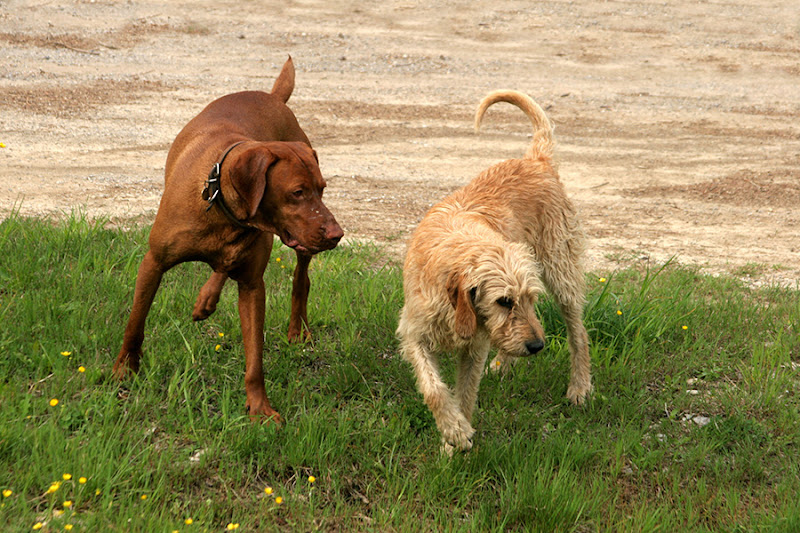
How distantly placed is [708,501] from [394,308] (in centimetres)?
228

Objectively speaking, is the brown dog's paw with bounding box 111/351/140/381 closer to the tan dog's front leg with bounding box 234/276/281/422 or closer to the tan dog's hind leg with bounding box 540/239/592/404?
the tan dog's front leg with bounding box 234/276/281/422

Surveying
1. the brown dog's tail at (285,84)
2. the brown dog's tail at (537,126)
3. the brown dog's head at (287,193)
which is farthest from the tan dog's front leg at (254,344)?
the brown dog's tail at (537,126)

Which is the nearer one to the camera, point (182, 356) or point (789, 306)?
point (182, 356)

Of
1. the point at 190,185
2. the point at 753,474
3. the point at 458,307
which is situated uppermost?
the point at 190,185

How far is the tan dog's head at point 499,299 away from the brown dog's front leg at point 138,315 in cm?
155

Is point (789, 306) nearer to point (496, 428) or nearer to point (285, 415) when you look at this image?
point (496, 428)

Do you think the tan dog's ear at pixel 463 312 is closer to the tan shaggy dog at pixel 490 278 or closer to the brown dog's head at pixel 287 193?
the tan shaggy dog at pixel 490 278

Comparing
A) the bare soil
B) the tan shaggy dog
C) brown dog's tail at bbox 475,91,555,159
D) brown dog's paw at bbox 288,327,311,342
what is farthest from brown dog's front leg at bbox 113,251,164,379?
the bare soil

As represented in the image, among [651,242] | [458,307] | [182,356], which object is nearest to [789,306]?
[651,242]

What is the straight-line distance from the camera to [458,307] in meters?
3.78

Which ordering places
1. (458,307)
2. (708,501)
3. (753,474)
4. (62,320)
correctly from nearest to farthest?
(458,307), (708,501), (753,474), (62,320)

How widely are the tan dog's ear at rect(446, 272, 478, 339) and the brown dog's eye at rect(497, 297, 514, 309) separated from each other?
0.13 m

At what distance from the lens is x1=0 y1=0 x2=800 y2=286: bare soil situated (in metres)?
8.23

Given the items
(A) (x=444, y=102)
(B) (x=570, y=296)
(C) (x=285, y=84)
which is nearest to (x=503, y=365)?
(B) (x=570, y=296)
